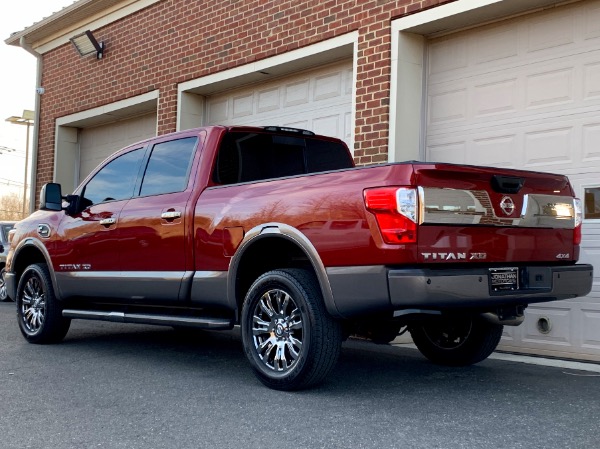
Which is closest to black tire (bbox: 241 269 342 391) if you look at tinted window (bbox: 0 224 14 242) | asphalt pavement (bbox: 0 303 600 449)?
asphalt pavement (bbox: 0 303 600 449)

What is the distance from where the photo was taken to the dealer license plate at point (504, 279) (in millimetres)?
4738

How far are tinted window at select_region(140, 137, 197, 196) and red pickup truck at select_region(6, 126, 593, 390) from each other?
16 millimetres

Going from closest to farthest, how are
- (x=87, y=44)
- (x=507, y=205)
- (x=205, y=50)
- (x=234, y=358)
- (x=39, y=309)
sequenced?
(x=507, y=205) → (x=234, y=358) → (x=39, y=309) → (x=205, y=50) → (x=87, y=44)

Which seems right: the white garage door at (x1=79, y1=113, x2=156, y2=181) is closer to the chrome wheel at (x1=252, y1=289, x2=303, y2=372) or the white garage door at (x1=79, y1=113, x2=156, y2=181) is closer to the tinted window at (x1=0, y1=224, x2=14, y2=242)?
the tinted window at (x1=0, y1=224, x2=14, y2=242)

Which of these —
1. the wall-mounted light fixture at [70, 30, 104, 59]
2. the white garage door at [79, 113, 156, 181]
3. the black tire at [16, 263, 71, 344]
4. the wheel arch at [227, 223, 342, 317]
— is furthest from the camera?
the wall-mounted light fixture at [70, 30, 104, 59]

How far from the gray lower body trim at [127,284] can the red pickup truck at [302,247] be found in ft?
0.05

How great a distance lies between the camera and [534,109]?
7617mm

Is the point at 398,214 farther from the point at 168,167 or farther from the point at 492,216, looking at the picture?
the point at 168,167

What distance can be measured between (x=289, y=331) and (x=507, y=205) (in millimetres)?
1639

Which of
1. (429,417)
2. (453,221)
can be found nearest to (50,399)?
(429,417)

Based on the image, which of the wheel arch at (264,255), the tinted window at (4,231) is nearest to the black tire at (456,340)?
the wheel arch at (264,255)

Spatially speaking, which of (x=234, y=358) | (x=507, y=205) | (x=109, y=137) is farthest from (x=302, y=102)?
(x=507, y=205)

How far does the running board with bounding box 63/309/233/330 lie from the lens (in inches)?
226

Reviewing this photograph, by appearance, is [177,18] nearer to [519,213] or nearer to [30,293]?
[30,293]
